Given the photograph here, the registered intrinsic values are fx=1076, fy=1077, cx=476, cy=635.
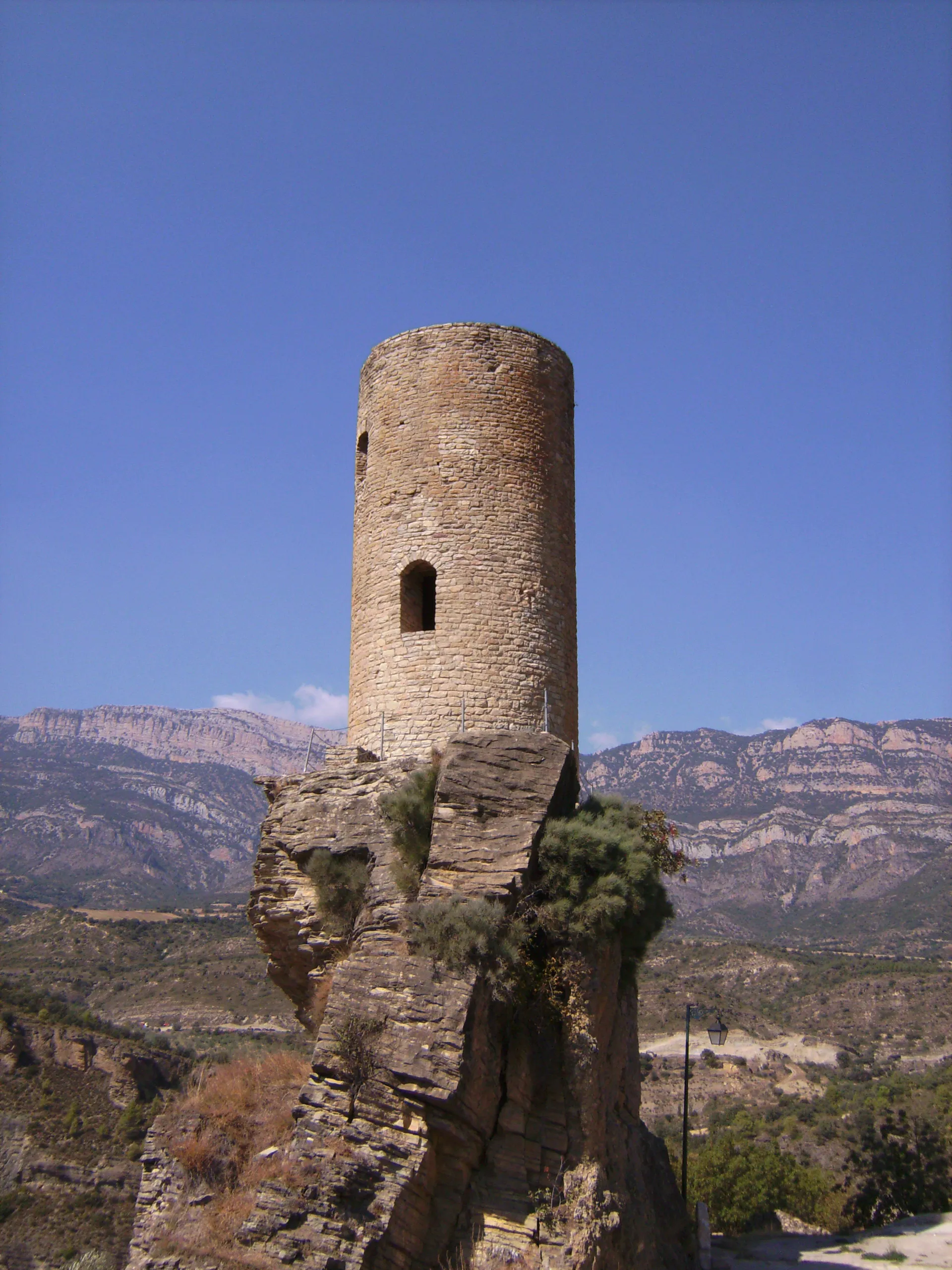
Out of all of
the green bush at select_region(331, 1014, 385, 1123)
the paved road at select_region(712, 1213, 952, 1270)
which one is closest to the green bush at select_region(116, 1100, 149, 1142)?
the paved road at select_region(712, 1213, 952, 1270)

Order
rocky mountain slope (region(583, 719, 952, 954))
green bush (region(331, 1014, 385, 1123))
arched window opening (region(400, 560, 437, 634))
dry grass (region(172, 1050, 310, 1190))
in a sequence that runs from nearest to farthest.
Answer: green bush (region(331, 1014, 385, 1123)) < dry grass (region(172, 1050, 310, 1190)) < arched window opening (region(400, 560, 437, 634)) < rocky mountain slope (region(583, 719, 952, 954))

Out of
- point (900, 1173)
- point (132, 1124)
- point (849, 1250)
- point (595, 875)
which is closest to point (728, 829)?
point (900, 1173)

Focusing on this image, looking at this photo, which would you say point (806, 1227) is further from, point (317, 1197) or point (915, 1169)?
point (317, 1197)

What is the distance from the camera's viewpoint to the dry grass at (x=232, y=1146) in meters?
10.2

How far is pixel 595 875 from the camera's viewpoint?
12.6 meters

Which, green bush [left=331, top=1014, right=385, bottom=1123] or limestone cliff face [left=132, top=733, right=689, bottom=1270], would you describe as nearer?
limestone cliff face [left=132, top=733, right=689, bottom=1270]

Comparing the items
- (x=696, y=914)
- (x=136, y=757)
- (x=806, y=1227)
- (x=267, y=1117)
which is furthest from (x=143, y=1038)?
(x=136, y=757)

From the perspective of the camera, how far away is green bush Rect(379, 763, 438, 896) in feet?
40.9

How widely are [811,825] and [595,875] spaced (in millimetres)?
102126

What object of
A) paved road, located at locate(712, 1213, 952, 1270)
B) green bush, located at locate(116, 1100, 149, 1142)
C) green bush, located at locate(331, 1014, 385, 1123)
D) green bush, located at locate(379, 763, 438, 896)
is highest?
green bush, located at locate(379, 763, 438, 896)

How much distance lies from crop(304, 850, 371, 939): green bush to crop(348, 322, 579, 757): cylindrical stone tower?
1727 millimetres

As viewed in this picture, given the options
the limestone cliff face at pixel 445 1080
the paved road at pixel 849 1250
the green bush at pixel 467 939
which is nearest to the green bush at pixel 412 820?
the limestone cliff face at pixel 445 1080

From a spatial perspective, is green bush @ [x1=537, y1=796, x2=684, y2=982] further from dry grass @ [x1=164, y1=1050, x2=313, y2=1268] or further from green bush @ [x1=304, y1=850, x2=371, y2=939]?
dry grass @ [x1=164, y1=1050, x2=313, y2=1268]

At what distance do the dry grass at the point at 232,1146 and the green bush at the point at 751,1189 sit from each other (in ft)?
59.4
